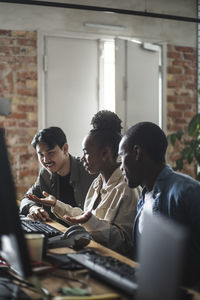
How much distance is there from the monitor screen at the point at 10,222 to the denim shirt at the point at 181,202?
0.77 m

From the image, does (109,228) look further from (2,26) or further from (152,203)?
(2,26)

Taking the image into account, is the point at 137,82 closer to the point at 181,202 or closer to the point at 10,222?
the point at 181,202

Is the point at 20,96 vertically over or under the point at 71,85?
under

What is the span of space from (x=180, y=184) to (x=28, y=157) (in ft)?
9.38

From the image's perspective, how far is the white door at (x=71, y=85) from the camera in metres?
4.53

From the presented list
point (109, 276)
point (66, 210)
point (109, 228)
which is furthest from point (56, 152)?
point (109, 276)

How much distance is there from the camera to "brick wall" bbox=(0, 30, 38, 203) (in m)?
4.39

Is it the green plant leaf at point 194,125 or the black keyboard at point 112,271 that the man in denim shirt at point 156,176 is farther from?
the green plant leaf at point 194,125

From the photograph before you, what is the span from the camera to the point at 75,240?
182 cm

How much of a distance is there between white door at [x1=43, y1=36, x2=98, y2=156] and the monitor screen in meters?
3.36

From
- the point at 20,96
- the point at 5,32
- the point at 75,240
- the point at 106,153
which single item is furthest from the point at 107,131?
the point at 5,32

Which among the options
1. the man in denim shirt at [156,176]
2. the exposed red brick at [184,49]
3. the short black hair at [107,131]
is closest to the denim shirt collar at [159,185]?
the man in denim shirt at [156,176]

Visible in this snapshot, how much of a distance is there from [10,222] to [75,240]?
73cm

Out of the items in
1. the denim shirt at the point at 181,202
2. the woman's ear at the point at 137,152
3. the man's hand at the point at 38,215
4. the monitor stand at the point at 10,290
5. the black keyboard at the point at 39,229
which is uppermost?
the woman's ear at the point at 137,152
